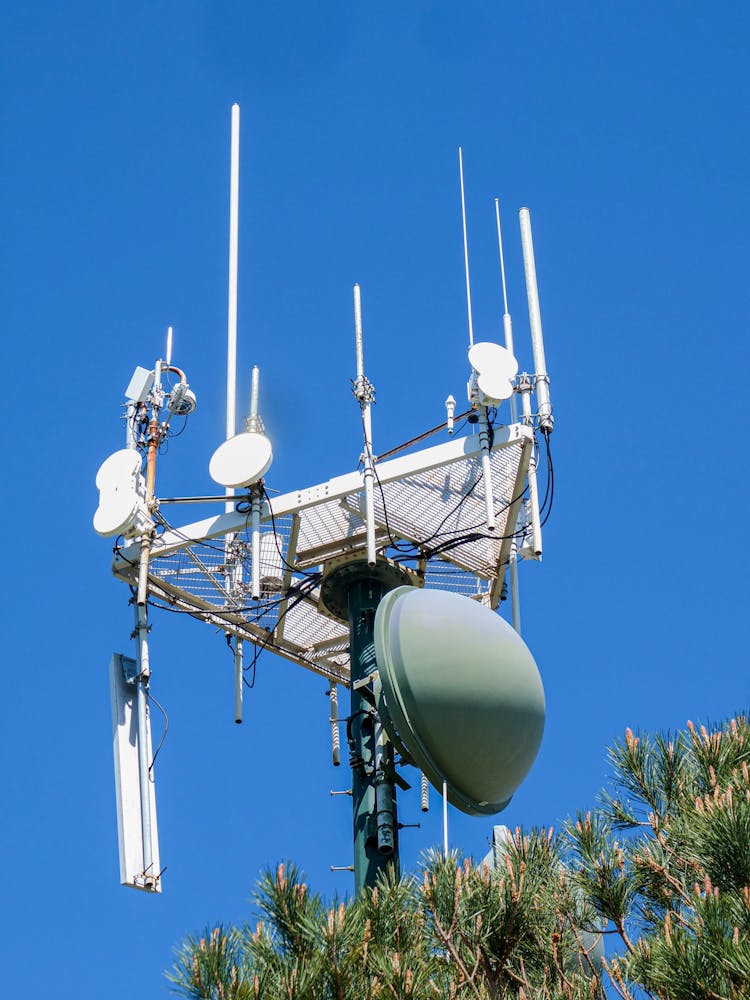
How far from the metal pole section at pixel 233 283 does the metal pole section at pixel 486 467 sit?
3.40m

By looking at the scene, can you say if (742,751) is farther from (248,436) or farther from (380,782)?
(248,436)

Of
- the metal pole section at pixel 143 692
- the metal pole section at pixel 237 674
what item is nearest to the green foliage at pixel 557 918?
the metal pole section at pixel 143 692

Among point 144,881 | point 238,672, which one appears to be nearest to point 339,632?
point 238,672

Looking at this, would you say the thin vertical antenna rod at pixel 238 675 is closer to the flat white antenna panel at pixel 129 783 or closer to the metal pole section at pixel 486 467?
the flat white antenna panel at pixel 129 783

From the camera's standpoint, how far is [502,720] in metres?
18.6

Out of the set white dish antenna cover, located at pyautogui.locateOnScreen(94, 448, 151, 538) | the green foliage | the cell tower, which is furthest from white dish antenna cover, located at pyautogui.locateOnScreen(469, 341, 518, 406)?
the green foliage

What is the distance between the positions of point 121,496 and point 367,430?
3.47 metres

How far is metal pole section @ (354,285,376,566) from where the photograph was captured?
20994mm

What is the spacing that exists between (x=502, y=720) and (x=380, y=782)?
3184 millimetres

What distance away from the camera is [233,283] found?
25531mm

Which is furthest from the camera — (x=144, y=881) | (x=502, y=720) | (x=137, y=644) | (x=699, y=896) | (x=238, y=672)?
(x=238, y=672)

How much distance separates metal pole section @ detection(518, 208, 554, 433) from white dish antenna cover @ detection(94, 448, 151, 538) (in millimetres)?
5372

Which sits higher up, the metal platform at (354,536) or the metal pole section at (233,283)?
the metal pole section at (233,283)

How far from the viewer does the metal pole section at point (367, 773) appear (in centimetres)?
2100
